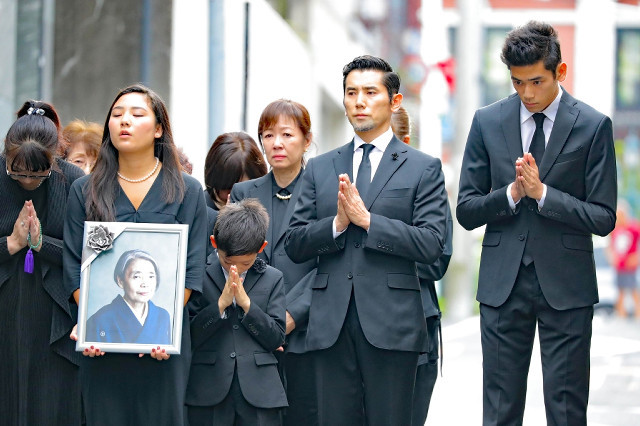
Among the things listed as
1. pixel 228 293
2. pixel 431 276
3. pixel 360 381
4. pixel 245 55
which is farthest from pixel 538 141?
pixel 245 55

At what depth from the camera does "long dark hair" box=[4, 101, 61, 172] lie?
19.9 feet

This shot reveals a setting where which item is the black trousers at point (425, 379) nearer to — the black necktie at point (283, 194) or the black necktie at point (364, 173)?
the black necktie at point (283, 194)

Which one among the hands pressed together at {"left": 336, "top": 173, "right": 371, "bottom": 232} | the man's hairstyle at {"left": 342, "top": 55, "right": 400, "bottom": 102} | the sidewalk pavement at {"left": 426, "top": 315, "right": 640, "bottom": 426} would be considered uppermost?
the man's hairstyle at {"left": 342, "top": 55, "right": 400, "bottom": 102}

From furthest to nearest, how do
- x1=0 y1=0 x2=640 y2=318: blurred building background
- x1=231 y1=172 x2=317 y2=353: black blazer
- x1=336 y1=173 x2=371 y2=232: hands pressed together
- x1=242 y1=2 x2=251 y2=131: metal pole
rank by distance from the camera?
x1=242 y1=2 x2=251 y2=131: metal pole, x1=0 y1=0 x2=640 y2=318: blurred building background, x1=231 y1=172 x2=317 y2=353: black blazer, x1=336 y1=173 x2=371 y2=232: hands pressed together

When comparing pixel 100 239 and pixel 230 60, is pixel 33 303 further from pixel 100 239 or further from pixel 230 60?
pixel 230 60

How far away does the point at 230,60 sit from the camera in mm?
13383

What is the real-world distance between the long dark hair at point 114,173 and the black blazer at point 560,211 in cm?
143

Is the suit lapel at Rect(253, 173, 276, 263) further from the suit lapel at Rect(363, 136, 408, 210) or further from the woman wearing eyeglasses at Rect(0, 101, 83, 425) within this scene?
the woman wearing eyeglasses at Rect(0, 101, 83, 425)

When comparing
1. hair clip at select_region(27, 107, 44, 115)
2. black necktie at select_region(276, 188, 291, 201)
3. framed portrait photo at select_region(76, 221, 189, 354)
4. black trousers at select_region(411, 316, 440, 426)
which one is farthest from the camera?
black trousers at select_region(411, 316, 440, 426)

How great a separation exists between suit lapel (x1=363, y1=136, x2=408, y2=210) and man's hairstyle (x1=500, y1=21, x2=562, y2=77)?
0.67m

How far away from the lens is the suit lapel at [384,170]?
19.5ft

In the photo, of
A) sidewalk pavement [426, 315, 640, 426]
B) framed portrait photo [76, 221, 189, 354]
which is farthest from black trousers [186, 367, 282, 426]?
sidewalk pavement [426, 315, 640, 426]

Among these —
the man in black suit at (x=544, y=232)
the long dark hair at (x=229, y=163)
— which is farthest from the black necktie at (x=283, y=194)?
the man in black suit at (x=544, y=232)

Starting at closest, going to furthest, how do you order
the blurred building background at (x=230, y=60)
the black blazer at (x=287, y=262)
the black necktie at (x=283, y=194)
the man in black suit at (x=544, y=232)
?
the man in black suit at (x=544, y=232) < the black blazer at (x=287, y=262) < the black necktie at (x=283, y=194) < the blurred building background at (x=230, y=60)
